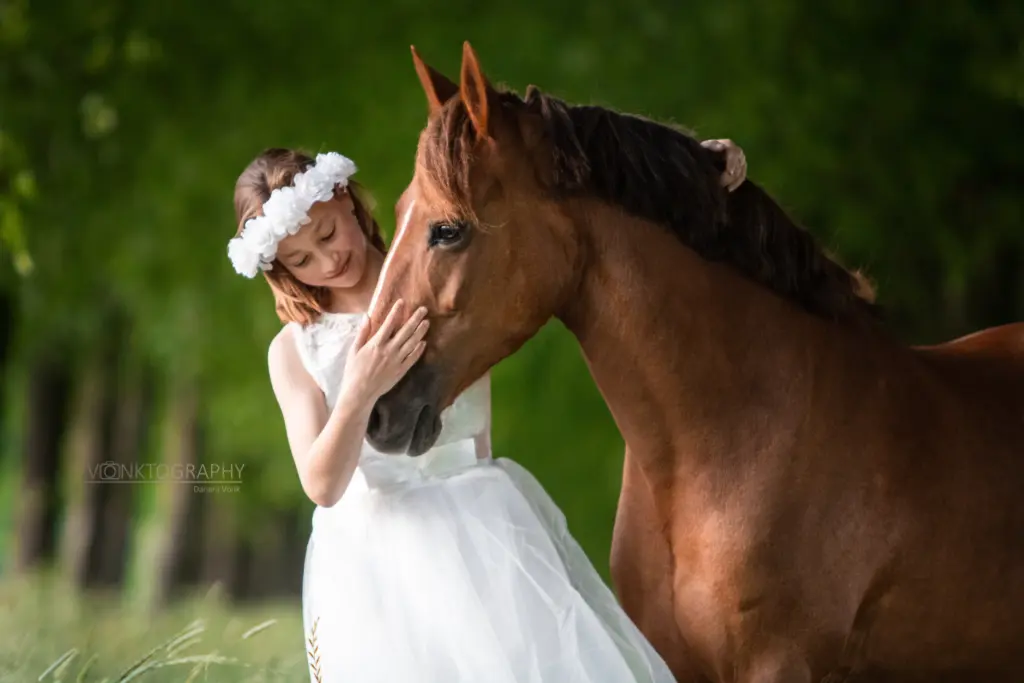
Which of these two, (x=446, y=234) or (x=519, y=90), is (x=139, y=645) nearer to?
(x=446, y=234)

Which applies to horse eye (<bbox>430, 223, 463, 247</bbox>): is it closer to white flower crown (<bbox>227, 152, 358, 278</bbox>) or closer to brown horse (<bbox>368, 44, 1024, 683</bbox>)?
brown horse (<bbox>368, 44, 1024, 683</bbox>)

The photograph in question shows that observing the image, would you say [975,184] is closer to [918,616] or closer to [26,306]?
[918,616]

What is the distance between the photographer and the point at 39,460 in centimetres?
1005

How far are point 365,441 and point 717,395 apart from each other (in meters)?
0.77

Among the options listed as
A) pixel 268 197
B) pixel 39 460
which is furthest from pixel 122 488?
pixel 268 197

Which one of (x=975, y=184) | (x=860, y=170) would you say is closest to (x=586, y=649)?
(x=860, y=170)

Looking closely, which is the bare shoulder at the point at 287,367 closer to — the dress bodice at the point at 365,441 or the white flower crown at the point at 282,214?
the dress bodice at the point at 365,441

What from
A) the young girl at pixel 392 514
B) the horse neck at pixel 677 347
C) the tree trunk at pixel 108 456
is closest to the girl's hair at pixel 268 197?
the young girl at pixel 392 514

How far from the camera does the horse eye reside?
2297mm

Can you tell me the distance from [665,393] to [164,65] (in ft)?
18.9

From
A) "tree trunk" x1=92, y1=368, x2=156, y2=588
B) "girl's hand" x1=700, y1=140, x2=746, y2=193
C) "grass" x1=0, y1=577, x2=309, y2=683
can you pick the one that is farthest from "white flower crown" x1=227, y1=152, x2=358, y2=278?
"tree trunk" x1=92, y1=368, x2=156, y2=588

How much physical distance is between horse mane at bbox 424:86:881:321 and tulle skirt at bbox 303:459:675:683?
711 mm

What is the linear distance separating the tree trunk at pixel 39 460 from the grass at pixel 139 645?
178 inches

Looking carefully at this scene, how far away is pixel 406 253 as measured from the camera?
2334 mm
